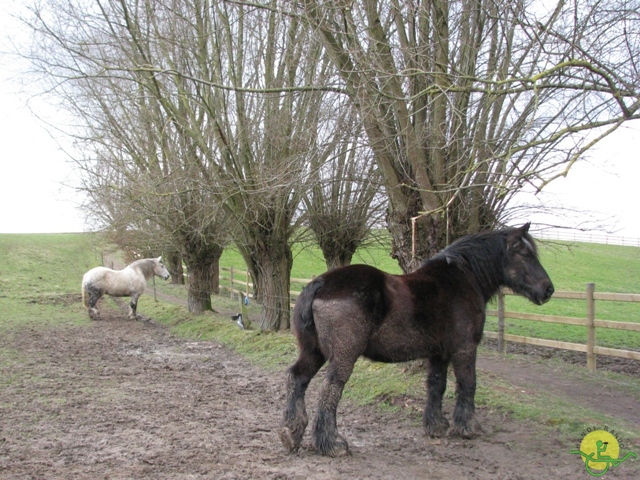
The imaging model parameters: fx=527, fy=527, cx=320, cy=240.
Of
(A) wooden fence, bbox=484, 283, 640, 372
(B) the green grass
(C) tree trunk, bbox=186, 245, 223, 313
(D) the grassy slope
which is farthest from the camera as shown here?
(C) tree trunk, bbox=186, 245, 223, 313

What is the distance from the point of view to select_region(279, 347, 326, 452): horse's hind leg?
4.64 metres

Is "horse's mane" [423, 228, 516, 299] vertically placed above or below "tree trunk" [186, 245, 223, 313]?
above

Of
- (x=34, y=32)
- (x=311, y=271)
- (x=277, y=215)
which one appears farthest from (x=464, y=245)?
(x=311, y=271)

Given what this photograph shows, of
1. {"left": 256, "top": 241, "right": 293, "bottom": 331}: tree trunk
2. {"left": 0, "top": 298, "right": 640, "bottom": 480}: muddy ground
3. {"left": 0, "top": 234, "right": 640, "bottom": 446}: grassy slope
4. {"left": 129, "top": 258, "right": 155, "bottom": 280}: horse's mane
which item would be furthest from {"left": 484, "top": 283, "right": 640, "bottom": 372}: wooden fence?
{"left": 129, "top": 258, "right": 155, "bottom": 280}: horse's mane

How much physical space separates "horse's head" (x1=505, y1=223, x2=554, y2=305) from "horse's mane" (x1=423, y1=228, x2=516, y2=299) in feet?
0.18

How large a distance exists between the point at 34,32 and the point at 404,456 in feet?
37.1

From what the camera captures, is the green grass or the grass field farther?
the grass field

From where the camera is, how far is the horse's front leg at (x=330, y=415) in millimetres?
4574

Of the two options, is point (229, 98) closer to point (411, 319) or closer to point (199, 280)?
point (199, 280)

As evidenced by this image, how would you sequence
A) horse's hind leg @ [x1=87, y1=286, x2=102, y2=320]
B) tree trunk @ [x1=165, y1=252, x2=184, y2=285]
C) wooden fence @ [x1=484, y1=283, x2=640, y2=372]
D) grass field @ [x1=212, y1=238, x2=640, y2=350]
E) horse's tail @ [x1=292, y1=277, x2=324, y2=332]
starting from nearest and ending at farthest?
horse's tail @ [x1=292, y1=277, x2=324, y2=332] → wooden fence @ [x1=484, y1=283, x2=640, y2=372] → grass field @ [x1=212, y1=238, x2=640, y2=350] → horse's hind leg @ [x1=87, y1=286, x2=102, y2=320] → tree trunk @ [x1=165, y1=252, x2=184, y2=285]

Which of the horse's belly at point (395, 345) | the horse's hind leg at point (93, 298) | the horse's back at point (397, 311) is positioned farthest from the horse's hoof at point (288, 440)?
the horse's hind leg at point (93, 298)

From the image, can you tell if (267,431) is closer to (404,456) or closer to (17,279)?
(404,456)

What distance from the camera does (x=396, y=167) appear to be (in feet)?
25.0

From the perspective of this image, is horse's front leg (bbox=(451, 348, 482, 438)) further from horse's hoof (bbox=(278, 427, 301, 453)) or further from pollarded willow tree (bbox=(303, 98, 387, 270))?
pollarded willow tree (bbox=(303, 98, 387, 270))
